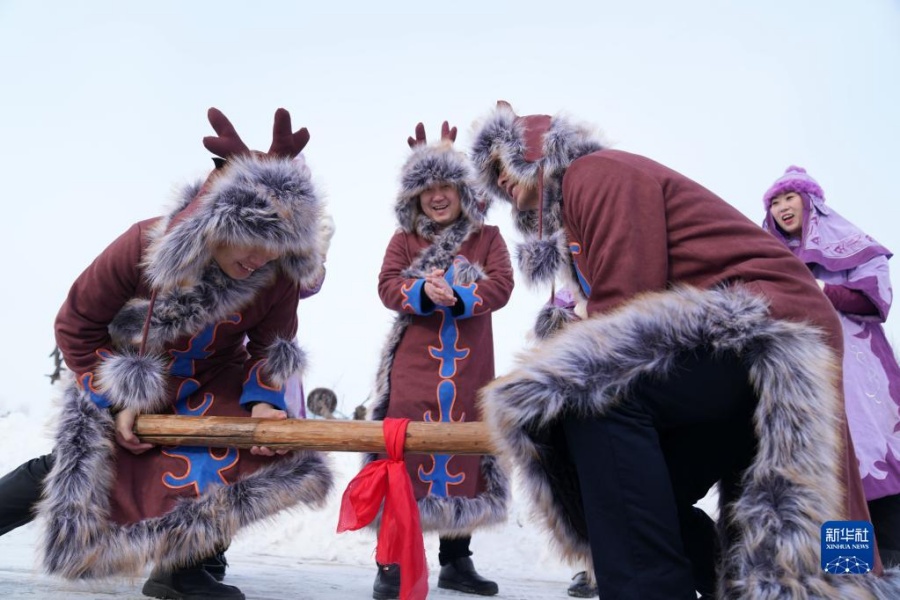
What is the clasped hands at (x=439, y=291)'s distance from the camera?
9.65ft

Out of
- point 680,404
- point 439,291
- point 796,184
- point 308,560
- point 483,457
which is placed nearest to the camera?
point 680,404

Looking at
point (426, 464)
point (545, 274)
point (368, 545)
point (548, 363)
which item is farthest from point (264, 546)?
point (548, 363)

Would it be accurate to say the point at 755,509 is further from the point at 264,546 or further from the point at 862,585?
the point at 264,546

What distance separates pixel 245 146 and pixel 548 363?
137 cm

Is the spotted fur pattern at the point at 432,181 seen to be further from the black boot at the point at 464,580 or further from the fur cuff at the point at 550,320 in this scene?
the black boot at the point at 464,580

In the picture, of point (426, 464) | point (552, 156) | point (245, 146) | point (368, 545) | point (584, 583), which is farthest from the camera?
point (368, 545)

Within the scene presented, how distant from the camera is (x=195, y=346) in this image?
96.9 inches

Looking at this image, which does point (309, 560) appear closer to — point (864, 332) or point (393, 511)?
point (393, 511)

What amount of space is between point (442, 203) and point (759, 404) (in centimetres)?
A: 202

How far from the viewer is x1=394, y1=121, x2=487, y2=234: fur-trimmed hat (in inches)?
130

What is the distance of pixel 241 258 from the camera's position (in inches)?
92.6

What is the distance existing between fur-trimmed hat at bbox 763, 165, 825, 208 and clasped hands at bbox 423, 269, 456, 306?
161cm

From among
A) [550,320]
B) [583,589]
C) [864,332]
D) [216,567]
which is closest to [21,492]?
[216,567]

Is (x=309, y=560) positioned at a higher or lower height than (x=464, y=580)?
lower
